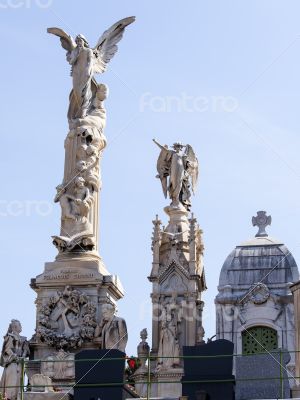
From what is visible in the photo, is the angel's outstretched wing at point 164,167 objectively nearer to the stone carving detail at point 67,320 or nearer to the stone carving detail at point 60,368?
the stone carving detail at point 67,320

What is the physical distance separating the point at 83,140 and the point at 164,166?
20.2ft

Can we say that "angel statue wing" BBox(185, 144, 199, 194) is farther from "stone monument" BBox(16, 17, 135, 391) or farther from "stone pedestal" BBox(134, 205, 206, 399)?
"stone monument" BBox(16, 17, 135, 391)

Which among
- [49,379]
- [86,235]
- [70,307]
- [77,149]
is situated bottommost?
[49,379]

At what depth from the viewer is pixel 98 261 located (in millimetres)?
33688

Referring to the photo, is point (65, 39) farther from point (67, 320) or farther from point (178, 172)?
point (67, 320)

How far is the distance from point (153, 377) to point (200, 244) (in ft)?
18.2

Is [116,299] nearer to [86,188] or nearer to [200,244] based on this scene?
[86,188]

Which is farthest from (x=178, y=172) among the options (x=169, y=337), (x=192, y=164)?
(x=169, y=337)

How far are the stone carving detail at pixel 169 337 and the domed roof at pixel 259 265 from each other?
675 cm

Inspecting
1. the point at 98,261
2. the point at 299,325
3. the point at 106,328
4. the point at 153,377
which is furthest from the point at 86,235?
the point at 299,325

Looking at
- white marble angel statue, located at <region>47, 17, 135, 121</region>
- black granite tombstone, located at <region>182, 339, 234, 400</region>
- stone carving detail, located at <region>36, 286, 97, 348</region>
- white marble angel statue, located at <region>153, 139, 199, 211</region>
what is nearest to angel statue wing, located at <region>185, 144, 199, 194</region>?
white marble angel statue, located at <region>153, 139, 199, 211</region>

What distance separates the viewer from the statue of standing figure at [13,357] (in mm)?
29127

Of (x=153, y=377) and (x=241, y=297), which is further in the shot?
(x=241, y=297)

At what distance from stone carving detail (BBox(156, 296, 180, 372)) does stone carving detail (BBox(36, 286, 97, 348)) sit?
4.21 meters
